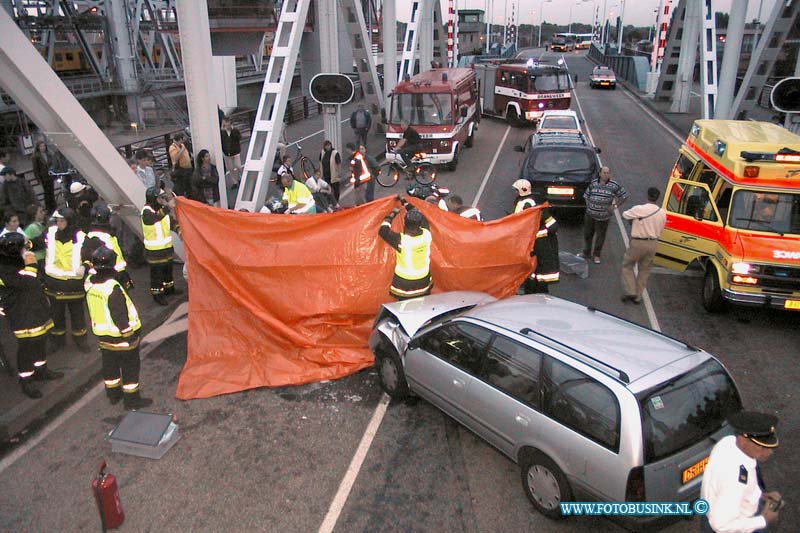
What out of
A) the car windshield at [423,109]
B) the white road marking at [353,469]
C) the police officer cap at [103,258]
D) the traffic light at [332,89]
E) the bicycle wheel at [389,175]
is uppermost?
the traffic light at [332,89]

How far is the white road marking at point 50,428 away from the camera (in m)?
5.83

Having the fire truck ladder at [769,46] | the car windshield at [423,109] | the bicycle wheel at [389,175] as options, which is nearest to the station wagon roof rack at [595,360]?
the bicycle wheel at [389,175]

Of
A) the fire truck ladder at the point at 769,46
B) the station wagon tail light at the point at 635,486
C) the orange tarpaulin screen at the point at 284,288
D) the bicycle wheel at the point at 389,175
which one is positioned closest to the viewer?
the station wagon tail light at the point at 635,486

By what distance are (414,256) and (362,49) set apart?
13989 millimetres

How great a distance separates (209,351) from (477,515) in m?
4.00

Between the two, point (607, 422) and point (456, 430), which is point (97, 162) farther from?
point (607, 422)

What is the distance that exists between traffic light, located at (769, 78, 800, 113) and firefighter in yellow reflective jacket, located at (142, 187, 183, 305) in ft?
43.8

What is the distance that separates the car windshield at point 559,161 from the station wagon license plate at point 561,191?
0.49 m

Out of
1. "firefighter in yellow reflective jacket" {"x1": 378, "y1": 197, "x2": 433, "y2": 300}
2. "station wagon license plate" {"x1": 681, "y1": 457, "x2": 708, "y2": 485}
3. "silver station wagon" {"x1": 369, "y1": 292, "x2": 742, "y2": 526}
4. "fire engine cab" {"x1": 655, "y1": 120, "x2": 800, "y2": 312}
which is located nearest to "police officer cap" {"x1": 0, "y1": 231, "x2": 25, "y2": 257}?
"firefighter in yellow reflective jacket" {"x1": 378, "y1": 197, "x2": 433, "y2": 300}

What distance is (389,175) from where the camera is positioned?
17094 millimetres

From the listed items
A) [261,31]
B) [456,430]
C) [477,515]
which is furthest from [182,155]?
[261,31]

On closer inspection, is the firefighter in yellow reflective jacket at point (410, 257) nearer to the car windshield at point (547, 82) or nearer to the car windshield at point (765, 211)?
the car windshield at point (765, 211)

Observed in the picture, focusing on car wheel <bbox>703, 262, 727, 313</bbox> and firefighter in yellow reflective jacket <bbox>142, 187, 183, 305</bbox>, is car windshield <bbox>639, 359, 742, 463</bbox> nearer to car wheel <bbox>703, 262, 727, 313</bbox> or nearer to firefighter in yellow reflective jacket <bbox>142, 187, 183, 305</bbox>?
car wheel <bbox>703, 262, 727, 313</bbox>

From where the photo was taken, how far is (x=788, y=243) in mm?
8070
